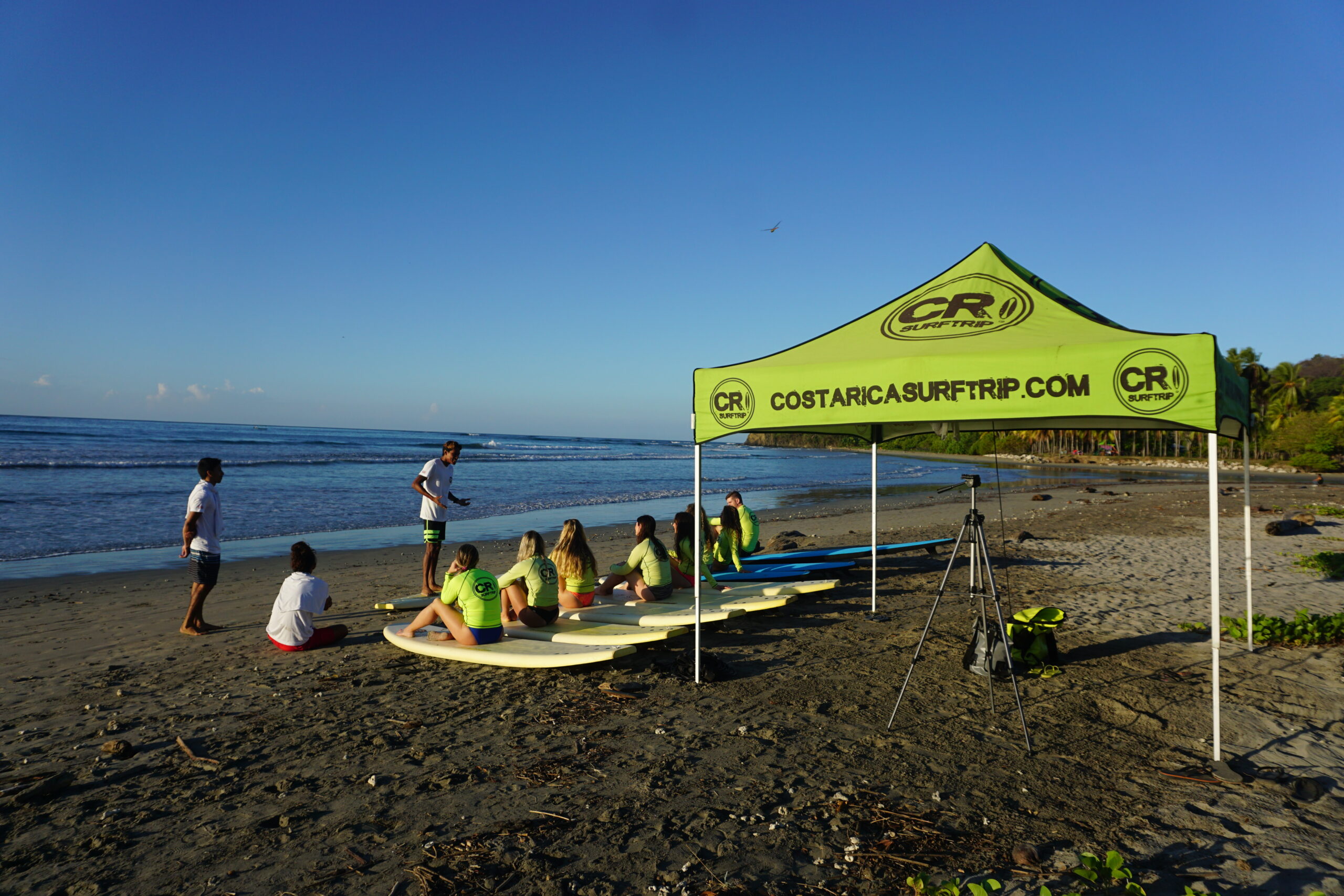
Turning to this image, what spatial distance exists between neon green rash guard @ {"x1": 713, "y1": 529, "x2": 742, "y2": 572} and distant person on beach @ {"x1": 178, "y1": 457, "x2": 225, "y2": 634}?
5.99m

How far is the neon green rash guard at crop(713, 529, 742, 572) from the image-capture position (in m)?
9.64

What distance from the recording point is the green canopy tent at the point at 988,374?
3871 millimetres

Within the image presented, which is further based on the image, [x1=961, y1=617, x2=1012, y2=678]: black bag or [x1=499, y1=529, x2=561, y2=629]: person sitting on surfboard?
[x1=499, y1=529, x2=561, y2=629]: person sitting on surfboard

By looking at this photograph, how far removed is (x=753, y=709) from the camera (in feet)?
16.5

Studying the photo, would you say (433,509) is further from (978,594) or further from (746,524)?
(978,594)

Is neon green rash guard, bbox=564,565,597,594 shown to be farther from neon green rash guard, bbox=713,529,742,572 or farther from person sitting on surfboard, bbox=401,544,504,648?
neon green rash guard, bbox=713,529,742,572


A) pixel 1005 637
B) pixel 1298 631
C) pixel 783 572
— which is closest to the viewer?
pixel 1005 637

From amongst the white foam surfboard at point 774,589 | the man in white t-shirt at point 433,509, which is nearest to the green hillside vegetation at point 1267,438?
the white foam surfboard at point 774,589

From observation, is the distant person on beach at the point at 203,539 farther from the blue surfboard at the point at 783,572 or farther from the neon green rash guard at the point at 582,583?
the blue surfboard at the point at 783,572

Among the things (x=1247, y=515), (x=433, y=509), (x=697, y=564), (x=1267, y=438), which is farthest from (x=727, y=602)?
(x=1267, y=438)

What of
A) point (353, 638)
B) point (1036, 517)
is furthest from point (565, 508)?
point (353, 638)

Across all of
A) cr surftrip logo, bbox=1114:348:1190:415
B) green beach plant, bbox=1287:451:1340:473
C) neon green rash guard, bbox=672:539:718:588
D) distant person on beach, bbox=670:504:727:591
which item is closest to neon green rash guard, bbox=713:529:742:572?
distant person on beach, bbox=670:504:727:591

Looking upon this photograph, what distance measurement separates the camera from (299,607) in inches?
257

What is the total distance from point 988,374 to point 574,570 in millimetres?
4664
